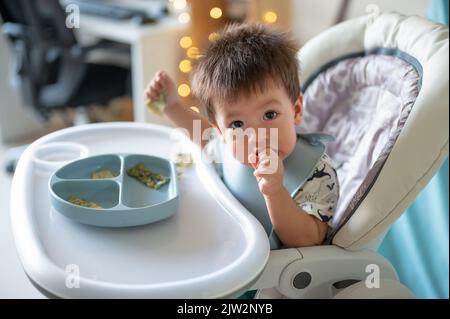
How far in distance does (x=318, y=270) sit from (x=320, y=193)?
5.8 inches

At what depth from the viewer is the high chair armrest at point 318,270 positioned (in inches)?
34.3

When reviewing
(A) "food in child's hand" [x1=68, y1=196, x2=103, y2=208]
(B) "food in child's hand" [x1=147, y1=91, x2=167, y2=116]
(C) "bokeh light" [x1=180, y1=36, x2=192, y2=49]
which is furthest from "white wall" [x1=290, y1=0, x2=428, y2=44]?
(A) "food in child's hand" [x1=68, y1=196, x2=103, y2=208]

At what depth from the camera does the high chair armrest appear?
0.87m

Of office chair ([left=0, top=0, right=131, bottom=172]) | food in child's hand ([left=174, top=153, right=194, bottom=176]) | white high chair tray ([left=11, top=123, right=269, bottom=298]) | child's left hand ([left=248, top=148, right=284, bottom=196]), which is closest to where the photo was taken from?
white high chair tray ([left=11, top=123, right=269, bottom=298])

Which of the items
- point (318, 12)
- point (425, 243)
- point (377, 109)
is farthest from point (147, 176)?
point (318, 12)

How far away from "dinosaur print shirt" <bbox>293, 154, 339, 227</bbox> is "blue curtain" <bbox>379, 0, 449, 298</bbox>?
1.63 ft

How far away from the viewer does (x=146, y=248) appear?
2.73 ft

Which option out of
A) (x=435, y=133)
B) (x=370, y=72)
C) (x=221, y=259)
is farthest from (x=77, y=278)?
(x=370, y=72)

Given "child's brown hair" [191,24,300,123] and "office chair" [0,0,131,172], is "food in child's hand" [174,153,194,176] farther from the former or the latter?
"office chair" [0,0,131,172]

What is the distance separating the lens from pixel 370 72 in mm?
1142

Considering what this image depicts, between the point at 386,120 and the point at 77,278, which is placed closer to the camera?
the point at 77,278

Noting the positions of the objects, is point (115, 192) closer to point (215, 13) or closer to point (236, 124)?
point (236, 124)
